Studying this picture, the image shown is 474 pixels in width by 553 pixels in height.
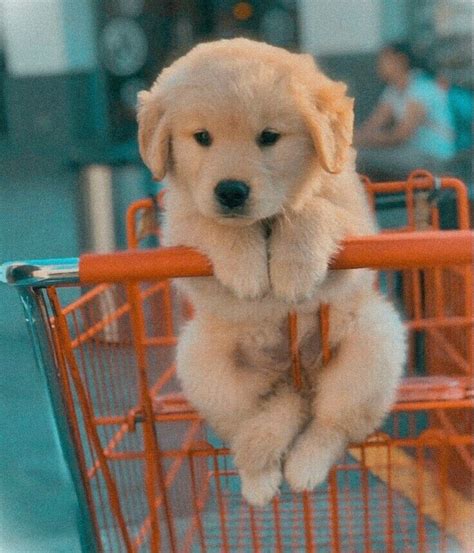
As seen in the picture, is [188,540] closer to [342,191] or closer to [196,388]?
[196,388]

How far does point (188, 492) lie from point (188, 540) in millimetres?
314

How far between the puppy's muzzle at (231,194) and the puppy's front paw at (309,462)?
0.45 meters

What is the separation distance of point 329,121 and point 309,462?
1.97 ft

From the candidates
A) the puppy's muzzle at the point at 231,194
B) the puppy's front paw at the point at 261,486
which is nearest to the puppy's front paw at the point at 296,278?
the puppy's muzzle at the point at 231,194

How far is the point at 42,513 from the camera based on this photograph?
2287mm

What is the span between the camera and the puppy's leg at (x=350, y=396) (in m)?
1.57

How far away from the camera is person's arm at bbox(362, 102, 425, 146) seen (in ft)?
14.1

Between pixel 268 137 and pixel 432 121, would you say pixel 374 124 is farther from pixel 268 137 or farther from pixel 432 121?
pixel 268 137

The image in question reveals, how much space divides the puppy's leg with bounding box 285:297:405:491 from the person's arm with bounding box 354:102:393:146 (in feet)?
11.2

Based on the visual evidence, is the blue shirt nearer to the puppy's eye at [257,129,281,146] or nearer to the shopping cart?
the shopping cart

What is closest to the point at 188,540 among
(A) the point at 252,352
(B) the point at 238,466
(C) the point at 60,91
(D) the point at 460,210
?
(B) the point at 238,466

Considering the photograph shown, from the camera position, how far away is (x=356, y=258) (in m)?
1.26

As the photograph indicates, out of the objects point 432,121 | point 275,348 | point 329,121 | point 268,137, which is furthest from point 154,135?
point 432,121

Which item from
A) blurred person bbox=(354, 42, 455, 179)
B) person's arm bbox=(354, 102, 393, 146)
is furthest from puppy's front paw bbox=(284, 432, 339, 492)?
person's arm bbox=(354, 102, 393, 146)
